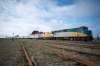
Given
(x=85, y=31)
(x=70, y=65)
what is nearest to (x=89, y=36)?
(x=85, y=31)

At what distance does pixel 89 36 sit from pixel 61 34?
9.76 meters

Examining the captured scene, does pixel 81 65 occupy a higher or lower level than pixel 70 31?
lower

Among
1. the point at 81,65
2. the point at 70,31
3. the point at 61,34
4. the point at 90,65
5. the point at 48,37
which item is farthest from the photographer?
the point at 48,37

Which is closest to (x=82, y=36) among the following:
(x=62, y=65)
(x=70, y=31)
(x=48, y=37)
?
(x=70, y=31)

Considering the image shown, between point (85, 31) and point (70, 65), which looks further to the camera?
point (85, 31)

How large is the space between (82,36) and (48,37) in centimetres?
1993

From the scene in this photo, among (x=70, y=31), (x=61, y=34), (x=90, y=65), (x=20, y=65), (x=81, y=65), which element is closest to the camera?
(x=90, y=65)

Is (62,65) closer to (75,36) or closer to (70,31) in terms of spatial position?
(75,36)

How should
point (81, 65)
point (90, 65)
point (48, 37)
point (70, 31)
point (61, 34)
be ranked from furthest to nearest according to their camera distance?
point (48, 37)
point (61, 34)
point (70, 31)
point (81, 65)
point (90, 65)

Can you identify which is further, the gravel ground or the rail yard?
the gravel ground

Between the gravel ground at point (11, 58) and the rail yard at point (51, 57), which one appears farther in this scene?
the gravel ground at point (11, 58)

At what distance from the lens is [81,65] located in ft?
14.8

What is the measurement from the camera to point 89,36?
92.5 ft

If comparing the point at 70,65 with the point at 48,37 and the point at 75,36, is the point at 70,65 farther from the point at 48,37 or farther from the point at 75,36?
the point at 48,37
